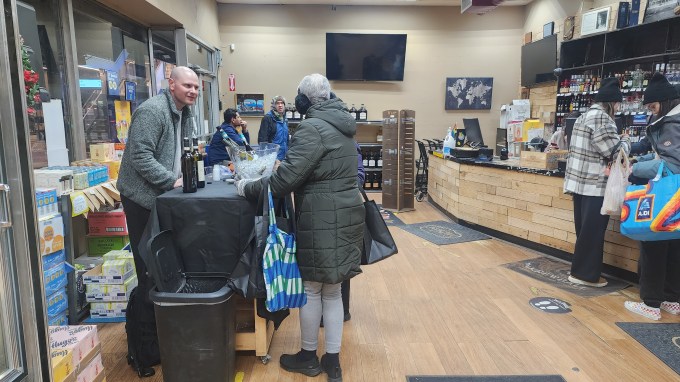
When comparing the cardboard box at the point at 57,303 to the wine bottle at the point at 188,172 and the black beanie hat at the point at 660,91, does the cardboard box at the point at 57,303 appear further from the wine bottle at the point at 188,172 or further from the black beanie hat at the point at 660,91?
the black beanie hat at the point at 660,91

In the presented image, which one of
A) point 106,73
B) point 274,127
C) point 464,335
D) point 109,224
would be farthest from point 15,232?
point 274,127

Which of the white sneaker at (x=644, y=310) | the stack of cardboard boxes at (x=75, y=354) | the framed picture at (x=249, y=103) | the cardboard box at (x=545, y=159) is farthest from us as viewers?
the framed picture at (x=249, y=103)

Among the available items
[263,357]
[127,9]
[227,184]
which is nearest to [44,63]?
[127,9]

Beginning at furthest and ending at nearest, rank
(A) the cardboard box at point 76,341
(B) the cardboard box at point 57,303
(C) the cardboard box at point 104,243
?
(C) the cardboard box at point 104,243 < (B) the cardboard box at point 57,303 < (A) the cardboard box at point 76,341

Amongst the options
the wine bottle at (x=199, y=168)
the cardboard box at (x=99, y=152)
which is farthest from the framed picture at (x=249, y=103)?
the wine bottle at (x=199, y=168)

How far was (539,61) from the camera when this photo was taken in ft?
25.2

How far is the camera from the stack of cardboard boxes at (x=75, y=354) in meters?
1.84

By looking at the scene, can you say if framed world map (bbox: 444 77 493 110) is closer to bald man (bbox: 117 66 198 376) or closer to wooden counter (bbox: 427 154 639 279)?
wooden counter (bbox: 427 154 639 279)

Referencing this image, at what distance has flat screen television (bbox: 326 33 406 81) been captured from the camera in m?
8.59

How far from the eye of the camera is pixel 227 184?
2.61 m

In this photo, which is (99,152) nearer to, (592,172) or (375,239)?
(375,239)

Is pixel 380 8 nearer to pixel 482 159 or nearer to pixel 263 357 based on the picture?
pixel 482 159

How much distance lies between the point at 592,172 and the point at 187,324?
10.9ft

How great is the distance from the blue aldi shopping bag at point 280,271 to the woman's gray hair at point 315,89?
A: 553 millimetres
